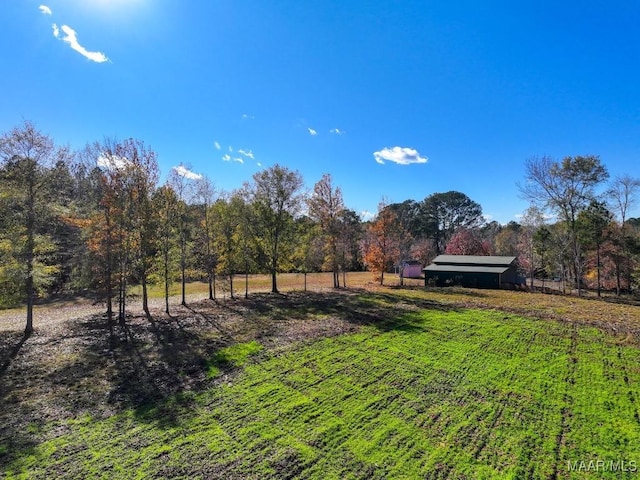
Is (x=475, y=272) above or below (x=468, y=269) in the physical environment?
below

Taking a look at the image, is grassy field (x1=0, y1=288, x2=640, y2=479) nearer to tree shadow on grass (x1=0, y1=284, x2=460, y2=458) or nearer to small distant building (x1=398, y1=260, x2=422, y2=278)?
tree shadow on grass (x1=0, y1=284, x2=460, y2=458)

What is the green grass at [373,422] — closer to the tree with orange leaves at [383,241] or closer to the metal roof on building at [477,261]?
the tree with orange leaves at [383,241]

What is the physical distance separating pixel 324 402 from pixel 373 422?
138cm

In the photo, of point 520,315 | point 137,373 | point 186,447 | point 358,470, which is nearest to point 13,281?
point 137,373

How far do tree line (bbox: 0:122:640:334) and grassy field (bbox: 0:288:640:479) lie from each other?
117 inches

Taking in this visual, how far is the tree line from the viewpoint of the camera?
40.9ft

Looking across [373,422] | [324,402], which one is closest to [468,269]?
[324,402]

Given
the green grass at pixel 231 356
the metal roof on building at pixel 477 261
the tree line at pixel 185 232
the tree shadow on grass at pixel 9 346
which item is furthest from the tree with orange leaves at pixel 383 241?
the tree shadow on grass at pixel 9 346

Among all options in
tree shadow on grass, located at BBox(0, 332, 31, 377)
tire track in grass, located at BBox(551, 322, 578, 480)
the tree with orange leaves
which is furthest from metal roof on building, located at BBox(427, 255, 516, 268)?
tree shadow on grass, located at BBox(0, 332, 31, 377)

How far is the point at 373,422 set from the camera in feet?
23.7

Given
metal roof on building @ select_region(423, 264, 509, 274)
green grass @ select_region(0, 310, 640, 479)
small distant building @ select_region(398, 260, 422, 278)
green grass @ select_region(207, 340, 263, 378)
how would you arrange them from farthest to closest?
small distant building @ select_region(398, 260, 422, 278), metal roof on building @ select_region(423, 264, 509, 274), green grass @ select_region(207, 340, 263, 378), green grass @ select_region(0, 310, 640, 479)

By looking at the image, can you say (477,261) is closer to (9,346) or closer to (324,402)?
(324,402)

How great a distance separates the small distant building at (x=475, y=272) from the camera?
30391 millimetres

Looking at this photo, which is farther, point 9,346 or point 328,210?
point 328,210
